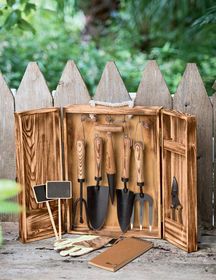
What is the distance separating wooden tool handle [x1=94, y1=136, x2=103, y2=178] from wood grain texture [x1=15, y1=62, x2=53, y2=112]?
231 millimetres

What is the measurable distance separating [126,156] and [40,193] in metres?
0.28

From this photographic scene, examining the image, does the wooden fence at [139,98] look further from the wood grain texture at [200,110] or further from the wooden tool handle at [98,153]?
the wooden tool handle at [98,153]

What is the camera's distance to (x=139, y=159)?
5.61 feet

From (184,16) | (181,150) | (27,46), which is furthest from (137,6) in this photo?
(181,150)

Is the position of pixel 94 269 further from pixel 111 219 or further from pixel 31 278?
pixel 111 219

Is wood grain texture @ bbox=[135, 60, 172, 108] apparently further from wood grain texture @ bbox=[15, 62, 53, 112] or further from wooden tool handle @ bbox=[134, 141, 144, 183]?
wood grain texture @ bbox=[15, 62, 53, 112]

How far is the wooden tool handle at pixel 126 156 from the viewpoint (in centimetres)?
171

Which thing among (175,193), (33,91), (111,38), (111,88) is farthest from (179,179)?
(111,38)

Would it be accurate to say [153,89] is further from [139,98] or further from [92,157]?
[92,157]

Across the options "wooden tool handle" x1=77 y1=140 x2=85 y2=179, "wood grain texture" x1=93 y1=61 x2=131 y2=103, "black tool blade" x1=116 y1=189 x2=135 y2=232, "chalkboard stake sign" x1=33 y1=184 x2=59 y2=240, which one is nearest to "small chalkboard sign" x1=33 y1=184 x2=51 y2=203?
"chalkboard stake sign" x1=33 y1=184 x2=59 y2=240

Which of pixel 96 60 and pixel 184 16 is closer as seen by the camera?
pixel 184 16

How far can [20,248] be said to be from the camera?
168cm

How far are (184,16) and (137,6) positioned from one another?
0.95 feet

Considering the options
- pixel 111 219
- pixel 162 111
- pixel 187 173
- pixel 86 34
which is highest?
pixel 86 34
